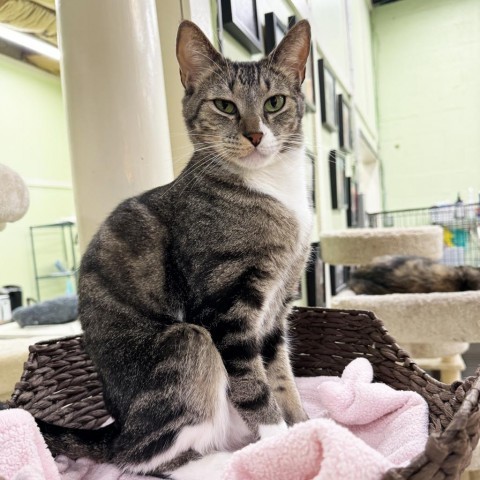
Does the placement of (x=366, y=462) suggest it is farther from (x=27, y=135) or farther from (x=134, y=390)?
(x=27, y=135)

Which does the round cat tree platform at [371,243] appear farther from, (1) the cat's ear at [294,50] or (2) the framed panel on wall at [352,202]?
(2) the framed panel on wall at [352,202]

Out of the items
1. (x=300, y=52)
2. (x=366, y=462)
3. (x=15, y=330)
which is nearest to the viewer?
(x=366, y=462)

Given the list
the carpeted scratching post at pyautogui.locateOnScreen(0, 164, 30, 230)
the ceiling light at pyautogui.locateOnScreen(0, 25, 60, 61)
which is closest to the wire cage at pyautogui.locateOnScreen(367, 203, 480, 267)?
the ceiling light at pyautogui.locateOnScreen(0, 25, 60, 61)

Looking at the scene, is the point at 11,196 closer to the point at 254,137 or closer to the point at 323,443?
the point at 254,137

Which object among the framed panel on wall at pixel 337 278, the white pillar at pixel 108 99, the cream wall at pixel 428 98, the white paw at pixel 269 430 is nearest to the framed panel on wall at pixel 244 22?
the white pillar at pixel 108 99

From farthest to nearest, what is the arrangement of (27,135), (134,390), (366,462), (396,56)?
(396,56) < (27,135) < (134,390) < (366,462)

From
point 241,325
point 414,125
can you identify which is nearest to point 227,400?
point 241,325

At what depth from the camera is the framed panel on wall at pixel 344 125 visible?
2.92 meters

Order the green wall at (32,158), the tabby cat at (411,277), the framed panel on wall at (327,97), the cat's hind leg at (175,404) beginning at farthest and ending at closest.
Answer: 1. the green wall at (32,158)
2. the framed panel on wall at (327,97)
3. the tabby cat at (411,277)
4. the cat's hind leg at (175,404)

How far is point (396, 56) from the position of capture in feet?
16.9

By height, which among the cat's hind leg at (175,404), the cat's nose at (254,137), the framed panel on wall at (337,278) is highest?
the cat's nose at (254,137)

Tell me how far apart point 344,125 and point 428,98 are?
2588 mm

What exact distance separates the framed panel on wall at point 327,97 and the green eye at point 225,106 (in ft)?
5.55

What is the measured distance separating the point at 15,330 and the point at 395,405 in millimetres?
1471
